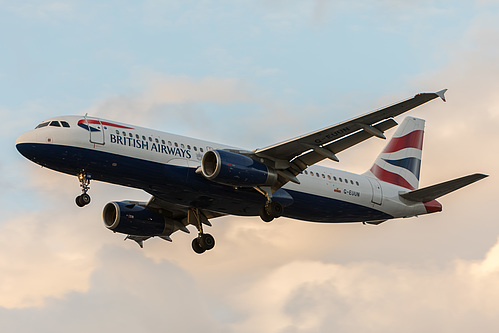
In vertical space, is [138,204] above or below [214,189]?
above

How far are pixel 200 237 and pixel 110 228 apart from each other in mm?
5078

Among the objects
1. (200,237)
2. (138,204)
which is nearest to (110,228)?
(138,204)

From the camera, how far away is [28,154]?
39781 millimetres

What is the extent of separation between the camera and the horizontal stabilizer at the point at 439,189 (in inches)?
1674

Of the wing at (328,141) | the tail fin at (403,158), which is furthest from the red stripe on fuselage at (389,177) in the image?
the wing at (328,141)

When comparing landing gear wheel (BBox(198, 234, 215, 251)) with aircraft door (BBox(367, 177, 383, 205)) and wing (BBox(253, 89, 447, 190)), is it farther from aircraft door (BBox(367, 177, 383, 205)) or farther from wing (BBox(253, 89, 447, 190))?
aircraft door (BBox(367, 177, 383, 205))

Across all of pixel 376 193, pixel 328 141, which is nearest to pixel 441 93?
pixel 328 141

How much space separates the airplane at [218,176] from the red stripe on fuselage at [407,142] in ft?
9.16

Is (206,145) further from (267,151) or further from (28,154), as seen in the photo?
(28,154)

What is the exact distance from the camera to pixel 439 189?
4584cm

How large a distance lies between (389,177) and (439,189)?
5422mm

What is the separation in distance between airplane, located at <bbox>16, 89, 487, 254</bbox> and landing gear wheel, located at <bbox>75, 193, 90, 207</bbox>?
5cm

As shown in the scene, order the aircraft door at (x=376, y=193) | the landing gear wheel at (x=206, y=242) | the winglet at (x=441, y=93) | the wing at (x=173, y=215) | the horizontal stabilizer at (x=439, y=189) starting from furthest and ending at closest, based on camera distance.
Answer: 1. the wing at (x=173, y=215)
2. the landing gear wheel at (x=206, y=242)
3. the aircraft door at (x=376, y=193)
4. the horizontal stabilizer at (x=439, y=189)
5. the winglet at (x=441, y=93)

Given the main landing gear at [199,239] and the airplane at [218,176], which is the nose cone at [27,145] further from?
the main landing gear at [199,239]
